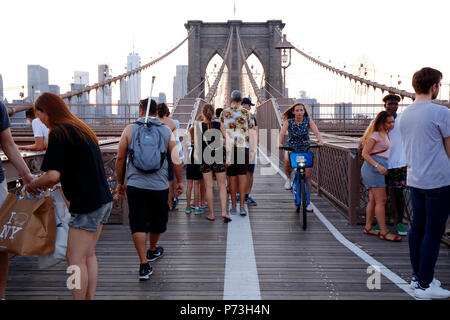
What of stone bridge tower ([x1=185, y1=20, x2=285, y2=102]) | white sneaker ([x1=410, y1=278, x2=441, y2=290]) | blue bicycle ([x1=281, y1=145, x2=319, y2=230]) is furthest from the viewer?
stone bridge tower ([x1=185, y1=20, x2=285, y2=102])

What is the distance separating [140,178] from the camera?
3.73m

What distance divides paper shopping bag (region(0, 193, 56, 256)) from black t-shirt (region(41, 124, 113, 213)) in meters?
0.16

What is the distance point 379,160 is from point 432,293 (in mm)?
2046

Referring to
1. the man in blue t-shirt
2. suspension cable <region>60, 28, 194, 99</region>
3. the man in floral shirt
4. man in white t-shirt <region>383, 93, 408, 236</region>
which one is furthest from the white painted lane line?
suspension cable <region>60, 28, 194, 99</region>

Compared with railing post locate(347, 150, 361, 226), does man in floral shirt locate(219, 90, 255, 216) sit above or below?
above

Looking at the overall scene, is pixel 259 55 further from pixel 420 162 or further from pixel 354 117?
pixel 420 162

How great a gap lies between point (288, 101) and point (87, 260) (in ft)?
55.1

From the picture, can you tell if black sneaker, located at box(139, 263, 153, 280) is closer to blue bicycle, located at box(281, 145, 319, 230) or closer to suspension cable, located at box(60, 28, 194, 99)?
Result: blue bicycle, located at box(281, 145, 319, 230)

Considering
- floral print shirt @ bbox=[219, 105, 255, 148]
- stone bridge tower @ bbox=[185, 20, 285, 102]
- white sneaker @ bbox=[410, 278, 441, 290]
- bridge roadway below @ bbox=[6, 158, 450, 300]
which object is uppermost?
stone bridge tower @ bbox=[185, 20, 285, 102]

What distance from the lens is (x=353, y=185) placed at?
5.61m

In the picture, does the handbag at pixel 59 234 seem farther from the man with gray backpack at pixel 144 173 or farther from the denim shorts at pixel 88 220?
the man with gray backpack at pixel 144 173

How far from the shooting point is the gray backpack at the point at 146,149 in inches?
142

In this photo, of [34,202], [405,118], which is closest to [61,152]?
[34,202]

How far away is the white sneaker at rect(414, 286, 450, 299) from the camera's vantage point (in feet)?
10.8
